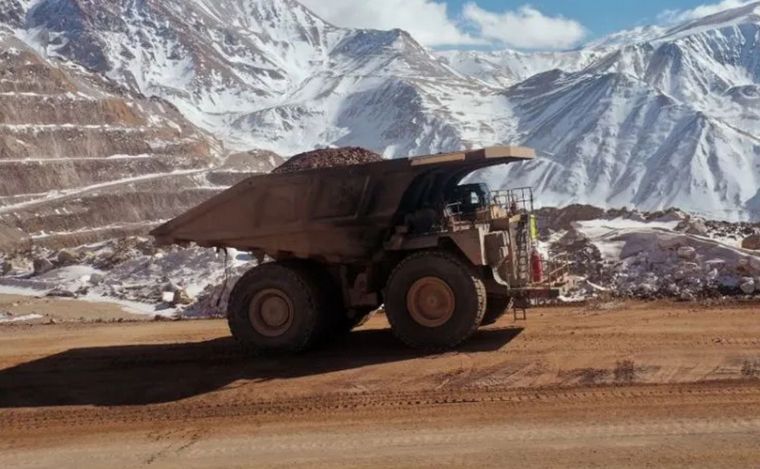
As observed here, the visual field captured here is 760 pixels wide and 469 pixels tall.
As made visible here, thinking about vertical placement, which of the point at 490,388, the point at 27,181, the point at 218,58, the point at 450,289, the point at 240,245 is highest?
the point at 218,58

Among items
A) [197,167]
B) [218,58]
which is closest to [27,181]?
[197,167]

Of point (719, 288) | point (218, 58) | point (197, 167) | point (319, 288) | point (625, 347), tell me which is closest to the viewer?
point (625, 347)

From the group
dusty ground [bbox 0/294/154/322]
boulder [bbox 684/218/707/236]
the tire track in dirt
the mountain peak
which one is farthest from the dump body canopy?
the mountain peak

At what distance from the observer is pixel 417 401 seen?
7.34m

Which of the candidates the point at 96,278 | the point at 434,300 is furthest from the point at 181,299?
the point at 434,300

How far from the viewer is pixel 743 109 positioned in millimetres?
108000

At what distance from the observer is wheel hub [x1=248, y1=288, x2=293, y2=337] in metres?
9.55

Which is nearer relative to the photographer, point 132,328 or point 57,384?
point 57,384

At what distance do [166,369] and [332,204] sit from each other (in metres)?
2.47

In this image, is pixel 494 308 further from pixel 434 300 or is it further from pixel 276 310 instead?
pixel 276 310

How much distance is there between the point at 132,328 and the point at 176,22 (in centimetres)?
16486

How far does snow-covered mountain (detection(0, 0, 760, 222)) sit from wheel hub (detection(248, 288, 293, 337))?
224ft

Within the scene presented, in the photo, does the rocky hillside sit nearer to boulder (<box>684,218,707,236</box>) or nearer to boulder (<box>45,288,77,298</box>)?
boulder (<box>45,288,77,298</box>)

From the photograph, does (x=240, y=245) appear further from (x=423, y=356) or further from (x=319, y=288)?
(x=423, y=356)
